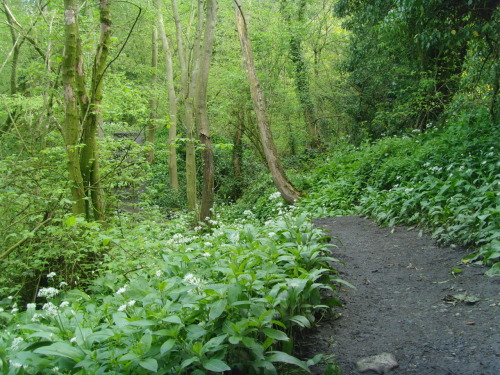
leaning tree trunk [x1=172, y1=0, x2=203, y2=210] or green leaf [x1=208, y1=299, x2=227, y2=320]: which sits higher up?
leaning tree trunk [x1=172, y1=0, x2=203, y2=210]

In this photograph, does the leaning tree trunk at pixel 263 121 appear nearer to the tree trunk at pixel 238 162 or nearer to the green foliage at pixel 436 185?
the green foliage at pixel 436 185

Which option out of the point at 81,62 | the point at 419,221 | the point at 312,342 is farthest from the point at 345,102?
the point at 312,342

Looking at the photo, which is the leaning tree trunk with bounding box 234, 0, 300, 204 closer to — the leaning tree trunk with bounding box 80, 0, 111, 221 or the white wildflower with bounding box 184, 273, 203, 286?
the leaning tree trunk with bounding box 80, 0, 111, 221

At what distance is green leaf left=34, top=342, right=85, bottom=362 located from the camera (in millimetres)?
2363

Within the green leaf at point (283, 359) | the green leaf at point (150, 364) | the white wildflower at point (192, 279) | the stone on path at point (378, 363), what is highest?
the white wildflower at point (192, 279)

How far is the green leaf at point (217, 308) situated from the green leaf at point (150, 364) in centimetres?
45

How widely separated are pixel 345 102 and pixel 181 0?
35.4ft

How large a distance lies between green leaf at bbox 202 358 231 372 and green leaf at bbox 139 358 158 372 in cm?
30

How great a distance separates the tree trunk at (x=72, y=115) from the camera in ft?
18.3

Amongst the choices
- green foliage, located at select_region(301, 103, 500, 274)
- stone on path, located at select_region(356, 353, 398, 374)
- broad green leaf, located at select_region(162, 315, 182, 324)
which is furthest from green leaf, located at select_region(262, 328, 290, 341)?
green foliage, located at select_region(301, 103, 500, 274)

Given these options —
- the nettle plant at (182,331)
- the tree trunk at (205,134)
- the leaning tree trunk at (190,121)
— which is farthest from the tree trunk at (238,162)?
the nettle plant at (182,331)

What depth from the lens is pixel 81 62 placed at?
5973mm

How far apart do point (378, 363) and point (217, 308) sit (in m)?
1.34

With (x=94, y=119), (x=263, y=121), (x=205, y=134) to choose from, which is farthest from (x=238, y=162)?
(x=94, y=119)
